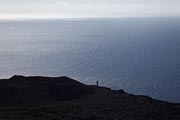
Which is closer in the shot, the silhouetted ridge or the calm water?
the silhouetted ridge

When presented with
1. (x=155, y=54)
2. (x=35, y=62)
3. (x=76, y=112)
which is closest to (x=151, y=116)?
(x=76, y=112)

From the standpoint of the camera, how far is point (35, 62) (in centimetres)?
12388

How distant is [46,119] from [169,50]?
127789mm

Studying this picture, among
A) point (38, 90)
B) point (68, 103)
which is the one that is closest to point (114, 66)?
point (38, 90)

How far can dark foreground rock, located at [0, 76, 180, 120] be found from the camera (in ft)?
111

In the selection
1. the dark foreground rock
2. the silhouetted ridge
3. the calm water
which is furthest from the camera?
the calm water

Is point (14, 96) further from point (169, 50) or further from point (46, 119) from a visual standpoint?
point (169, 50)

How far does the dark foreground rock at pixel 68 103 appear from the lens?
33.8 metres

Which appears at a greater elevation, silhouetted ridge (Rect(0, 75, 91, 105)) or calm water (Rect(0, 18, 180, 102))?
calm water (Rect(0, 18, 180, 102))

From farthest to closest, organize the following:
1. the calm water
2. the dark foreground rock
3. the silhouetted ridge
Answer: the calm water < the silhouetted ridge < the dark foreground rock

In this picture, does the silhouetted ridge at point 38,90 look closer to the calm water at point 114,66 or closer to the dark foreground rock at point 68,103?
the dark foreground rock at point 68,103

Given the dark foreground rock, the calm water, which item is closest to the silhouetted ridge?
the dark foreground rock

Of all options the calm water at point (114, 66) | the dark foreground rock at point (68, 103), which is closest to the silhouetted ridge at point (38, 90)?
the dark foreground rock at point (68, 103)

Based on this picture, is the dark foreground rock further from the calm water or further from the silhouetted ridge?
the calm water
